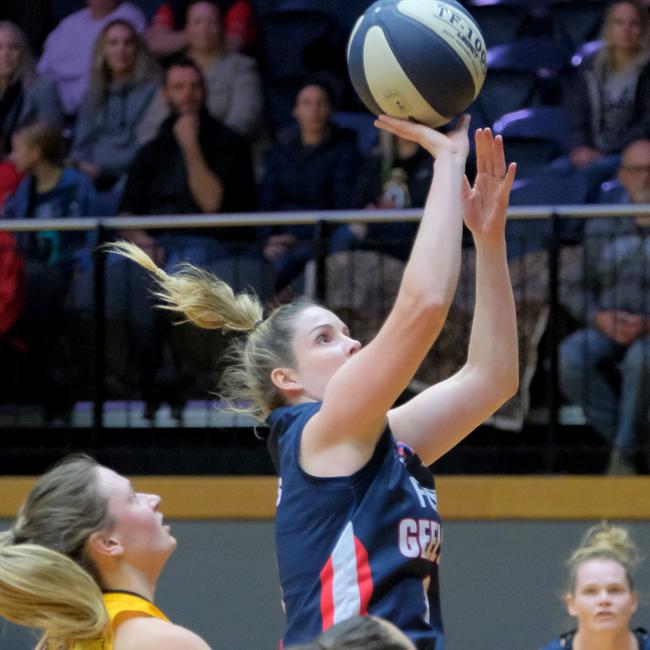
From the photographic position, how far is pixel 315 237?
5.96 meters

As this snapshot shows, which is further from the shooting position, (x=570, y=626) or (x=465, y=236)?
(x=465, y=236)

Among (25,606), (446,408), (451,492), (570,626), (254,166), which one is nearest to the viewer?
(25,606)

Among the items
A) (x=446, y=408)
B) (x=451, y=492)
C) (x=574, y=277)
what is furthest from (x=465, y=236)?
(x=446, y=408)

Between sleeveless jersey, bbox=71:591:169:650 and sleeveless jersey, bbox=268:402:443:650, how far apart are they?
10.3 inches

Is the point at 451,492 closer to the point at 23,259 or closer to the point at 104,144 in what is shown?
the point at 23,259

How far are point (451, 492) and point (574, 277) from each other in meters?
1.08

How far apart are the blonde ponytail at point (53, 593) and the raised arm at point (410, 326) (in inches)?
19.3

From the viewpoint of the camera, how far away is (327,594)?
2.42 metres

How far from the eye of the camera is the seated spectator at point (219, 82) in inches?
273

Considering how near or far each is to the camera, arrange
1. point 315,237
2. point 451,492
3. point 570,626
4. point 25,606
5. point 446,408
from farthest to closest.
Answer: point 315,237 < point 451,492 < point 570,626 < point 446,408 < point 25,606

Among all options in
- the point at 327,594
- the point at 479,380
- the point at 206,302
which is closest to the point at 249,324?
the point at 206,302

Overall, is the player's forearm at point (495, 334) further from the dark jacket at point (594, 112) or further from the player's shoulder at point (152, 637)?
the dark jacket at point (594, 112)

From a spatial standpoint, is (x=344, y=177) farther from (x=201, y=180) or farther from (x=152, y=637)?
(x=152, y=637)

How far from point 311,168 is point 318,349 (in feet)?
13.0
